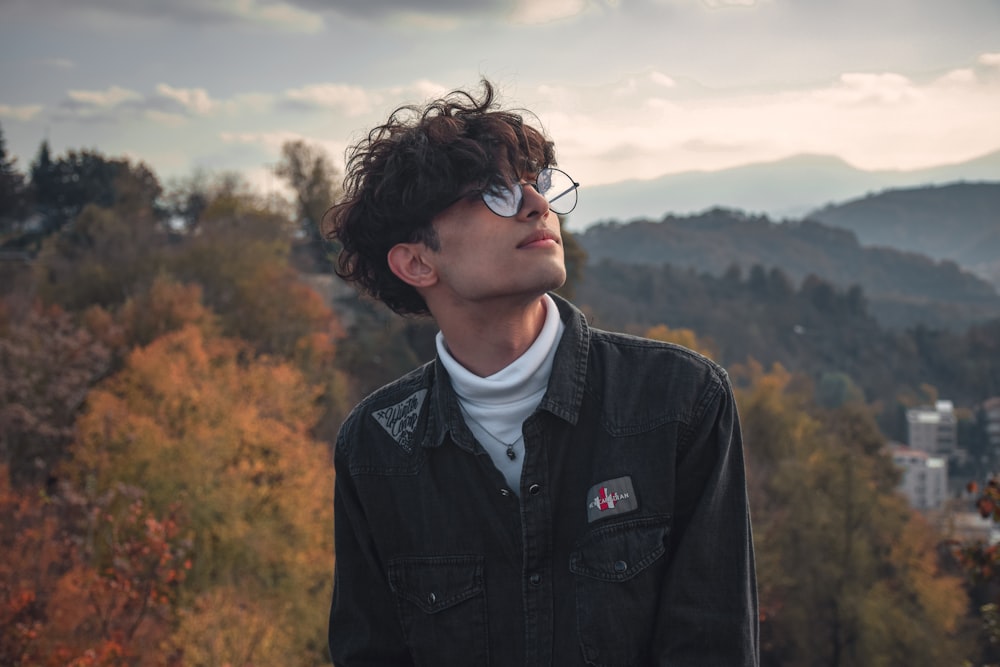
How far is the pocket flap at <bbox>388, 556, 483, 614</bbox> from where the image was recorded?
2.91m

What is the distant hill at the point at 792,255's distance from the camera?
525ft

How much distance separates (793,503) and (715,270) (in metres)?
132

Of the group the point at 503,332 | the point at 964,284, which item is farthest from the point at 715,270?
the point at 503,332

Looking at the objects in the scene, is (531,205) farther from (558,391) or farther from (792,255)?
(792,255)

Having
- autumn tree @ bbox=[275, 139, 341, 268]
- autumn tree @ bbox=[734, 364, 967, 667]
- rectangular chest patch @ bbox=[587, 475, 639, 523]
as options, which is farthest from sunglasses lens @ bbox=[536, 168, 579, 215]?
autumn tree @ bbox=[275, 139, 341, 268]

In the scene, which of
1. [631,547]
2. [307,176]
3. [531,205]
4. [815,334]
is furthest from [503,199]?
[815,334]

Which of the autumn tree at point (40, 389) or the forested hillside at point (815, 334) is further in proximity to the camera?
the forested hillside at point (815, 334)

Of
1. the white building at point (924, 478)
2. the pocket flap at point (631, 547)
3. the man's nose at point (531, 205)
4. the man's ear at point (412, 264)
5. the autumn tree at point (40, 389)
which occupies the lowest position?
the white building at point (924, 478)

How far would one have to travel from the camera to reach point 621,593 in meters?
2.72

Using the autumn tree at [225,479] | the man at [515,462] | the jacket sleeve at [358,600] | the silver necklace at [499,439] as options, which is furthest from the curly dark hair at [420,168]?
the autumn tree at [225,479]

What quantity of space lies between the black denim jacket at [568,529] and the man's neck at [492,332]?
0.10 meters

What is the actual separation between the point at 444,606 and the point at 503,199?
121 cm

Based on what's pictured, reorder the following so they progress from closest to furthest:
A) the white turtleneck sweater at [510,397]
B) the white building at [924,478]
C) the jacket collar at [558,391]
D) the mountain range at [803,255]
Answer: the jacket collar at [558,391] → the white turtleneck sweater at [510,397] → the white building at [924,478] → the mountain range at [803,255]

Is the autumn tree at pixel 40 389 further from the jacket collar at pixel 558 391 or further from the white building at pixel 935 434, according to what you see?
the white building at pixel 935 434
